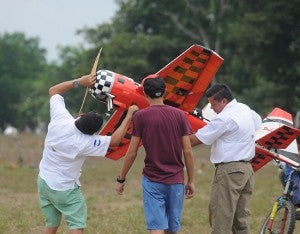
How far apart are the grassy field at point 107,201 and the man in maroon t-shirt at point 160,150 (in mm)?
3242

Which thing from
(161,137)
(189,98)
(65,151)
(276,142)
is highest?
(161,137)

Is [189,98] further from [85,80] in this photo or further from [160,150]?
[160,150]

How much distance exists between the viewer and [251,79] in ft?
144

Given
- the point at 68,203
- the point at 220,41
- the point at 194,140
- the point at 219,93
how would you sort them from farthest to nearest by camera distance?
the point at 220,41
the point at 219,93
the point at 194,140
the point at 68,203

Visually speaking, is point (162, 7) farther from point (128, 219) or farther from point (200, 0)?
point (128, 219)

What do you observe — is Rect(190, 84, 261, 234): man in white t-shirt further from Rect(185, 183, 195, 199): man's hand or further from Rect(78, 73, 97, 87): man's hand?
Rect(78, 73, 97, 87): man's hand

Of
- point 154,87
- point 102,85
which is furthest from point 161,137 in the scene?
point 102,85

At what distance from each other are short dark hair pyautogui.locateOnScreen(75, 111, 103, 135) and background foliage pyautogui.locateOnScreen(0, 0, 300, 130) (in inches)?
849

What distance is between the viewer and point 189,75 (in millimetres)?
9219

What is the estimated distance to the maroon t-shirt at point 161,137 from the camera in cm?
621

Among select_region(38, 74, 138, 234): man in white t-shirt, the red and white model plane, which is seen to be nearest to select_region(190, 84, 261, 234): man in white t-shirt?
select_region(38, 74, 138, 234): man in white t-shirt

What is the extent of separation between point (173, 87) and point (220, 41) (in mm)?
35013

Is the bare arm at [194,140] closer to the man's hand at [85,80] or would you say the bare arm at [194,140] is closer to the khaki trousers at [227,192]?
the khaki trousers at [227,192]

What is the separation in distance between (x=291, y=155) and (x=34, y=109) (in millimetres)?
74495
